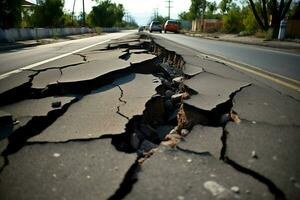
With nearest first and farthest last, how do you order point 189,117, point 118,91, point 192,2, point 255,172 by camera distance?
point 255,172, point 189,117, point 118,91, point 192,2

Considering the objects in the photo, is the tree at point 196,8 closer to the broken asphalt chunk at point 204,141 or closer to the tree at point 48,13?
the tree at point 48,13

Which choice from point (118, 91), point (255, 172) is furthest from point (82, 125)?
point (255, 172)

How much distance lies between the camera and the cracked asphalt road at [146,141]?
→ 6.32 ft

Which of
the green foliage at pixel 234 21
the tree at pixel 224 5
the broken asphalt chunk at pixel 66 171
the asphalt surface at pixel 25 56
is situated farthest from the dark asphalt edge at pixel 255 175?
the tree at pixel 224 5

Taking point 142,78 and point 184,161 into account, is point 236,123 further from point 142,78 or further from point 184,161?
point 142,78

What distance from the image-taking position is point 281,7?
22.8 meters

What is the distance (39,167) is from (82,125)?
82cm

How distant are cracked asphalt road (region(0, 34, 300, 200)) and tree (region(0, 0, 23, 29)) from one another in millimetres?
19314

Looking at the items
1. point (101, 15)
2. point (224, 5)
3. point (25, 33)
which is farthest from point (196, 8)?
point (25, 33)

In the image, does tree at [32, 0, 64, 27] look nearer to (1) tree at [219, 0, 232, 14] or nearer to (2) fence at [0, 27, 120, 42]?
(2) fence at [0, 27, 120, 42]

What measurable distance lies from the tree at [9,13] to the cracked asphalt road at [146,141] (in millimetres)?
19314

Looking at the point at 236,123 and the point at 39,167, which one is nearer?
the point at 39,167

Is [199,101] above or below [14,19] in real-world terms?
below

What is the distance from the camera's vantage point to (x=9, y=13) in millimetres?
21609
